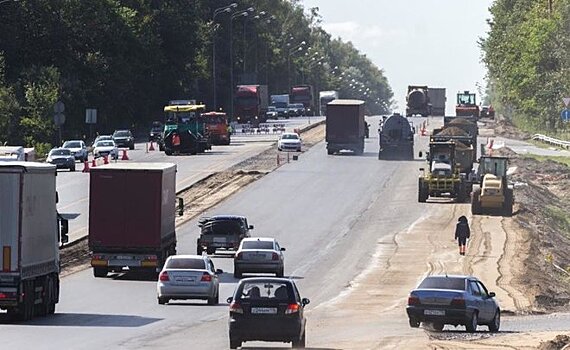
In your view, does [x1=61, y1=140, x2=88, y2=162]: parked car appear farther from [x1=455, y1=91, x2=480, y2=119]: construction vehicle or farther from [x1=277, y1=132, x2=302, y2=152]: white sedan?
[x1=455, y1=91, x2=480, y2=119]: construction vehicle

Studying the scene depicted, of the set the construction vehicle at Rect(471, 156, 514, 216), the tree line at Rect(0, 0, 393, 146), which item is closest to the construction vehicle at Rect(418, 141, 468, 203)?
the construction vehicle at Rect(471, 156, 514, 216)

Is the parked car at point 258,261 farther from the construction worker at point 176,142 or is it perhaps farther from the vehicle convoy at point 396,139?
the construction worker at point 176,142

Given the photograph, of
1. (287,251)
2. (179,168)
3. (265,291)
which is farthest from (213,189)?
(265,291)

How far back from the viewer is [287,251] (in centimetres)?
6178

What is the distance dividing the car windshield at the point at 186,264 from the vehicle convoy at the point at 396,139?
186 ft

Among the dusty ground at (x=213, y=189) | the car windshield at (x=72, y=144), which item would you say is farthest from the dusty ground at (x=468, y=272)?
the car windshield at (x=72, y=144)

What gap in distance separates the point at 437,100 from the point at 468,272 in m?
106

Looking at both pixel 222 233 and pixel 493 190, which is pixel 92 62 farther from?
pixel 222 233

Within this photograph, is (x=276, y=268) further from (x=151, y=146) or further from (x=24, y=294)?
(x=151, y=146)

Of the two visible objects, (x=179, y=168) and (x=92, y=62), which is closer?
(x=179, y=168)

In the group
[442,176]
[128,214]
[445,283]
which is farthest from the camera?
[442,176]

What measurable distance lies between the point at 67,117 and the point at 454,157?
174 ft

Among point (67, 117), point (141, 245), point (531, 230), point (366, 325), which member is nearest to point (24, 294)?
point (366, 325)

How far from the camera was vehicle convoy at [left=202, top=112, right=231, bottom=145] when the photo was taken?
380ft
